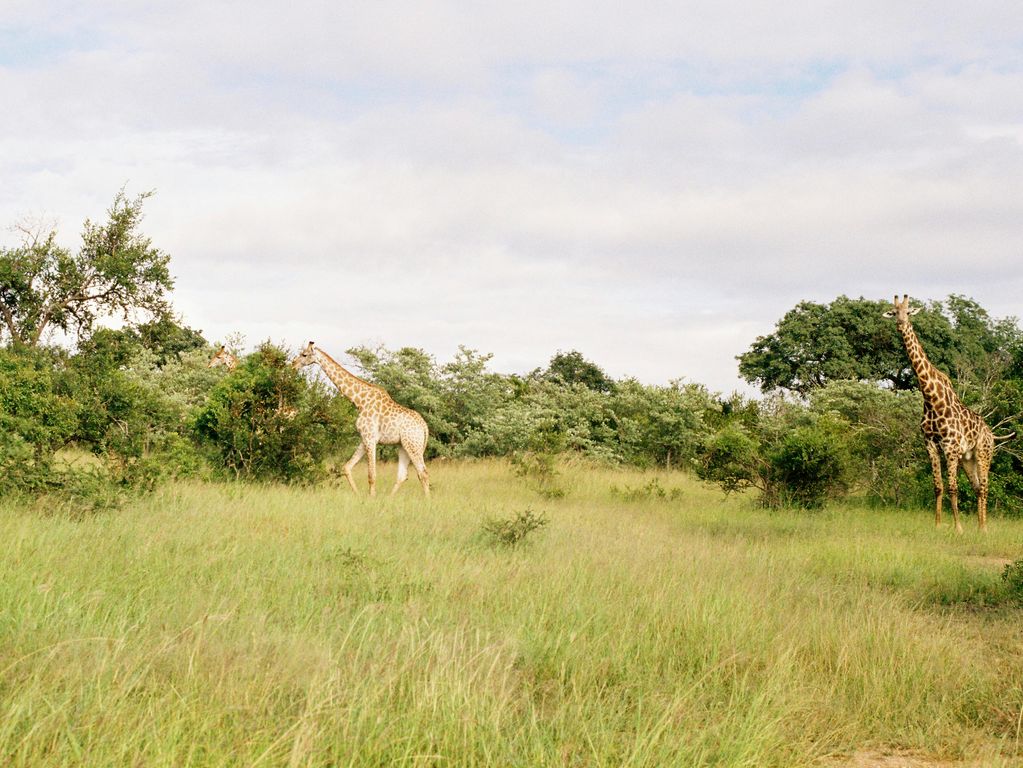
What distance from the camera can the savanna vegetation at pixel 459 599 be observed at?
156 inches

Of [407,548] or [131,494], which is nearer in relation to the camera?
→ [407,548]

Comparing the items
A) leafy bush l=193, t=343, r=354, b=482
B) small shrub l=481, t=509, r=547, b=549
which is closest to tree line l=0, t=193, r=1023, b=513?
leafy bush l=193, t=343, r=354, b=482

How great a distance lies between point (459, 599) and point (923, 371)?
37.6ft

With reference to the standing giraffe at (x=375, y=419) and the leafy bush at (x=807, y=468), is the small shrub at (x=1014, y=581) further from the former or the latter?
the standing giraffe at (x=375, y=419)

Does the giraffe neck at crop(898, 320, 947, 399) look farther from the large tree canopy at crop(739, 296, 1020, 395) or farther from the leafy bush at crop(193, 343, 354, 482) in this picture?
the large tree canopy at crop(739, 296, 1020, 395)

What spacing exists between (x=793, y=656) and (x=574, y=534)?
16.5 feet

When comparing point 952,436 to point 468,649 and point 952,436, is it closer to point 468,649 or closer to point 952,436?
point 952,436

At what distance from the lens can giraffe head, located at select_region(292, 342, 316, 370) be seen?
15562 millimetres

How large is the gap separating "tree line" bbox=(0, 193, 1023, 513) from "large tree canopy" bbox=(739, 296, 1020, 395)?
15.5ft

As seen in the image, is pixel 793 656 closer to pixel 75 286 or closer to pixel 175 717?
pixel 175 717

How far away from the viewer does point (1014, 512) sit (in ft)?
50.3

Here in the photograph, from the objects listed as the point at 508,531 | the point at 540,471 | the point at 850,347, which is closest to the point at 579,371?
the point at 850,347

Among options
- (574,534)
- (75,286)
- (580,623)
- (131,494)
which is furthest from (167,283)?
(580,623)

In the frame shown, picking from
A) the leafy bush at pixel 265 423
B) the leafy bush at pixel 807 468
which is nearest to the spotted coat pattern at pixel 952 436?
the leafy bush at pixel 807 468
